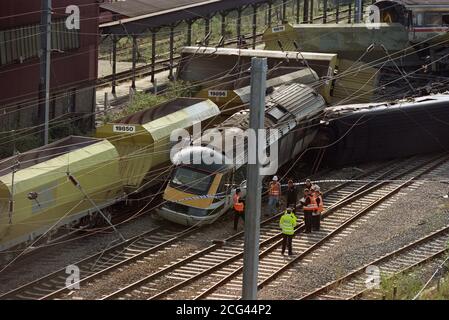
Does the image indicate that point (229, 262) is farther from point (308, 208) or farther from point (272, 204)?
point (272, 204)

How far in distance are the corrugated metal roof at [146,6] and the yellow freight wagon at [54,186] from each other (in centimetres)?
1493

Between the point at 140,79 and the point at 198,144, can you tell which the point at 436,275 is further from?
the point at 140,79

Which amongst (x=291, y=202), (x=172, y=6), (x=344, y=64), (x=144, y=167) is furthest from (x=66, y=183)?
(x=172, y=6)

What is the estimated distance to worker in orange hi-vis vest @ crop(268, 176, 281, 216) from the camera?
22.7 meters

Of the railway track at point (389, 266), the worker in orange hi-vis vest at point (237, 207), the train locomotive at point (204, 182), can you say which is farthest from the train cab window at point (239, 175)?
the railway track at point (389, 266)

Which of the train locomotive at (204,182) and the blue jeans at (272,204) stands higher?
the train locomotive at (204,182)

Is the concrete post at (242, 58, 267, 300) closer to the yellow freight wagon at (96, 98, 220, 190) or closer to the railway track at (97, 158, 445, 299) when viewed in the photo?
the railway track at (97, 158, 445, 299)

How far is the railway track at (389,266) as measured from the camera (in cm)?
1702

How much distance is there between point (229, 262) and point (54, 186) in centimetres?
443

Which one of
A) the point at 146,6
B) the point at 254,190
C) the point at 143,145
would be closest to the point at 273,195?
the point at 143,145

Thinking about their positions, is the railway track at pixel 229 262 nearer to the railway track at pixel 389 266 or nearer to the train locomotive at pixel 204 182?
the train locomotive at pixel 204 182

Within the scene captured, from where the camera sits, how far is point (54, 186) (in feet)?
63.2

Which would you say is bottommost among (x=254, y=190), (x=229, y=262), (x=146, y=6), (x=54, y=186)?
(x=229, y=262)

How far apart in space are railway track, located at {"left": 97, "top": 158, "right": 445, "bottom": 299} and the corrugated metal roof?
14.9 m
